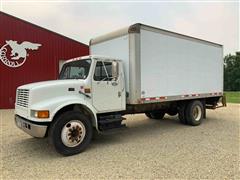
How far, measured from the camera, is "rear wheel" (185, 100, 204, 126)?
322 inches

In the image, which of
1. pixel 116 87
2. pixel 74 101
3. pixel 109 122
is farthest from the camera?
pixel 116 87

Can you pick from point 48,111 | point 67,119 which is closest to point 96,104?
point 67,119

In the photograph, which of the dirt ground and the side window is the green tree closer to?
the dirt ground

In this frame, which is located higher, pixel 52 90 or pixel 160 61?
pixel 160 61

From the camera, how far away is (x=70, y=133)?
16.7ft

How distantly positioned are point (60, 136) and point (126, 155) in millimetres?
1537

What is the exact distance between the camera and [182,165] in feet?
14.3

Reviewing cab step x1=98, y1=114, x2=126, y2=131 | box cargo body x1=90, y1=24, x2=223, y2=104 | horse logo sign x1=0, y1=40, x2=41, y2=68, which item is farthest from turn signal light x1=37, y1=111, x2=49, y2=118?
horse logo sign x1=0, y1=40, x2=41, y2=68

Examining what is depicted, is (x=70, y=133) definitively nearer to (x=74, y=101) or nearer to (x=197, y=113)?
(x=74, y=101)

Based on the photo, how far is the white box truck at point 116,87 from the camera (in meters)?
4.95

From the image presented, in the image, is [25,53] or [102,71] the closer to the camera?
[102,71]

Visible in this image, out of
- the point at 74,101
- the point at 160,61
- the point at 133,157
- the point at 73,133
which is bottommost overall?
the point at 133,157

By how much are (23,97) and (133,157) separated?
2.90 meters

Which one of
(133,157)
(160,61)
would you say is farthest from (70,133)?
(160,61)
